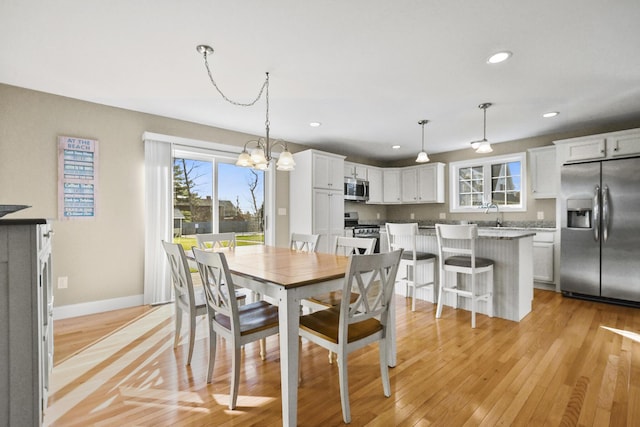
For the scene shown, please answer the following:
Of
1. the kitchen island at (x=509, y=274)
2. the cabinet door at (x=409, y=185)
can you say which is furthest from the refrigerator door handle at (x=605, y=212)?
the cabinet door at (x=409, y=185)

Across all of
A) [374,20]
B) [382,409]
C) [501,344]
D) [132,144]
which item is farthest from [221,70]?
[501,344]

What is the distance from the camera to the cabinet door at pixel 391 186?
6555 mm

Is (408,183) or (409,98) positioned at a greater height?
(409,98)

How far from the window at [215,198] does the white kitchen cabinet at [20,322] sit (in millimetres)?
2984

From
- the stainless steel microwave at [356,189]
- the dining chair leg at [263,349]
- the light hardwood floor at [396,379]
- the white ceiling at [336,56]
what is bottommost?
the light hardwood floor at [396,379]

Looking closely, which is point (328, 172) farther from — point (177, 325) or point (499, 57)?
point (177, 325)

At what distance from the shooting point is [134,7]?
183 cm

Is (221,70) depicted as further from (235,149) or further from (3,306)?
(3,306)

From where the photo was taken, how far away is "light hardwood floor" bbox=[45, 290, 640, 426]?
1.70 meters

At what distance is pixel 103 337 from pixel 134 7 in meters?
2.66

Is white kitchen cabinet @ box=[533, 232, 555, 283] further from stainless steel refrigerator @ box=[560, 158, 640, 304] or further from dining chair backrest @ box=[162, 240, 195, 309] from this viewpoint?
dining chair backrest @ box=[162, 240, 195, 309]

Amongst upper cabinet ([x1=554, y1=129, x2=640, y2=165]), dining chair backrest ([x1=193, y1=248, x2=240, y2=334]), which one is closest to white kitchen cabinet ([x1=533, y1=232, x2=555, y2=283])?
upper cabinet ([x1=554, y1=129, x2=640, y2=165])

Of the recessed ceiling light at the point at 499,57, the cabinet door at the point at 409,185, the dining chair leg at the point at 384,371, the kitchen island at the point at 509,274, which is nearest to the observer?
the dining chair leg at the point at 384,371

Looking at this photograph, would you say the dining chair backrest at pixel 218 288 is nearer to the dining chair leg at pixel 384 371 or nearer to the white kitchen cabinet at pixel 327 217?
the dining chair leg at pixel 384 371
